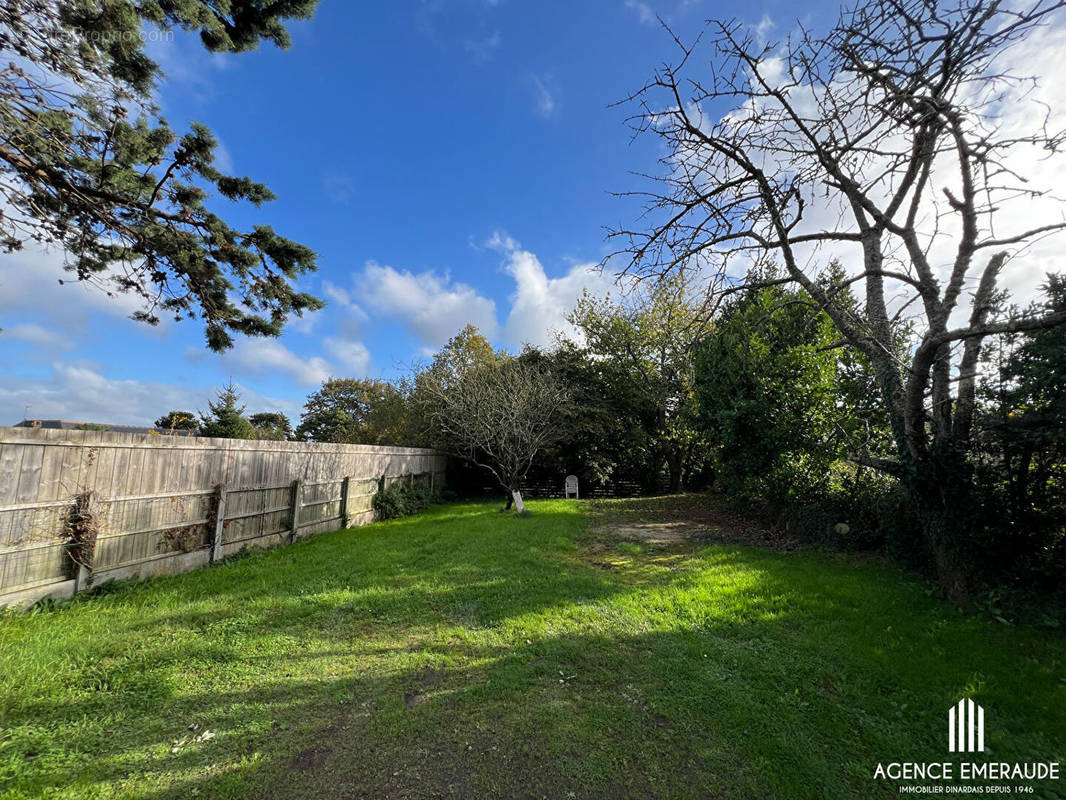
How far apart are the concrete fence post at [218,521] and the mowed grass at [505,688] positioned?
2.83ft

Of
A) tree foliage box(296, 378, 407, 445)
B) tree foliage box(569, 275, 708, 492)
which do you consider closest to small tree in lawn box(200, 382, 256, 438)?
tree foliage box(296, 378, 407, 445)

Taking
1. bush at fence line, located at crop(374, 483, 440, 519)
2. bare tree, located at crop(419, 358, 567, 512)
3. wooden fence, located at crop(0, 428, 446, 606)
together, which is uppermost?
bare tree, located at crop(419, 358, 567, 512)

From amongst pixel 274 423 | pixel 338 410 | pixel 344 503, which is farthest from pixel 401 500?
pixel 274 423

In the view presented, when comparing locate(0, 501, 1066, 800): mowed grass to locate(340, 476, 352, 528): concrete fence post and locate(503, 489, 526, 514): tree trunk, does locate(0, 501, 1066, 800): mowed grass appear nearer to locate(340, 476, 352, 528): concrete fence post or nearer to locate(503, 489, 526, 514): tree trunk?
locate(340, 476, 352, 528): concrete fence post

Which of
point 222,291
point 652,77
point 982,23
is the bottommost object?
point 222,291

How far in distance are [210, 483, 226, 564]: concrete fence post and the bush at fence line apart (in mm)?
4644

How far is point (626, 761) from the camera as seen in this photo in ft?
7.32

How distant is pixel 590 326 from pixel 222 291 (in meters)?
12.4

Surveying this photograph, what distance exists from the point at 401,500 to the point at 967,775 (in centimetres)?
1093

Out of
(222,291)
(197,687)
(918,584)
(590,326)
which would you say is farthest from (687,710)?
(590,326)

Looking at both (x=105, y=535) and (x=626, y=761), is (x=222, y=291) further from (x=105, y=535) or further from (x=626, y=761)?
(x=626, y=761)

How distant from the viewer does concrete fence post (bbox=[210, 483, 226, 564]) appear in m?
5.97

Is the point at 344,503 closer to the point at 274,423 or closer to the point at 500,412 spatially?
the point at 500,412

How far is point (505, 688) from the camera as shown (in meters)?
2.87
